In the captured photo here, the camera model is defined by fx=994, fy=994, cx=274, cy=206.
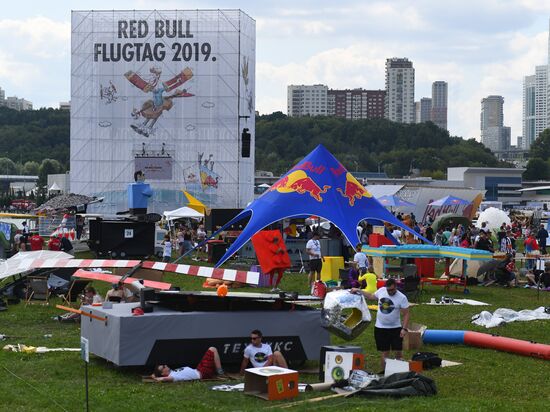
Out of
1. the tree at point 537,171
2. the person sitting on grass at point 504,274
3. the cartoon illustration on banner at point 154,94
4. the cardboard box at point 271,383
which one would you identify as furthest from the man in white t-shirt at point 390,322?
the tree at point 537,171

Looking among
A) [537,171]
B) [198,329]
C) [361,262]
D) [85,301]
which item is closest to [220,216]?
[361,262]

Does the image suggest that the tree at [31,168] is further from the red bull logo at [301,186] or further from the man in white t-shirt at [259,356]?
the man in white t-shirt at [259,356]

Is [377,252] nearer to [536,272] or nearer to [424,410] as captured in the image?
[536,272]

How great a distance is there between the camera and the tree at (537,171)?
505 ft

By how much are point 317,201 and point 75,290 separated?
21.8 feet

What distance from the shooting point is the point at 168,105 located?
2520 inches

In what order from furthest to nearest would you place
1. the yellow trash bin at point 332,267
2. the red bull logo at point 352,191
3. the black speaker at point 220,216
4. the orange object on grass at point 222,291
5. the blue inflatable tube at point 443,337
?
the black speaker at point 220,216 < the yellow trash bin at point 332,267 < the red bull logo at point 352,191 < the blue inflatable tube at point 443,337 < the orange object on grass at point 222,291

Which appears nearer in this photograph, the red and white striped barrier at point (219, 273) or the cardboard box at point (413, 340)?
the red and white striped barrier at point (219, 273)

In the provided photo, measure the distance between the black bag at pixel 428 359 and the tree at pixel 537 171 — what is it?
14492 centimetres

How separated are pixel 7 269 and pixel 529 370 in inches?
398

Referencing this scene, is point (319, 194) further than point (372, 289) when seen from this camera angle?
Yes

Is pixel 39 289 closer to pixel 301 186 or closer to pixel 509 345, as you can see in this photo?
pixel 301 186

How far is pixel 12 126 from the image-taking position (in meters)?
165

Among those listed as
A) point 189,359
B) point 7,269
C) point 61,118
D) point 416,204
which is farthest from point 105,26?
point 61,118
